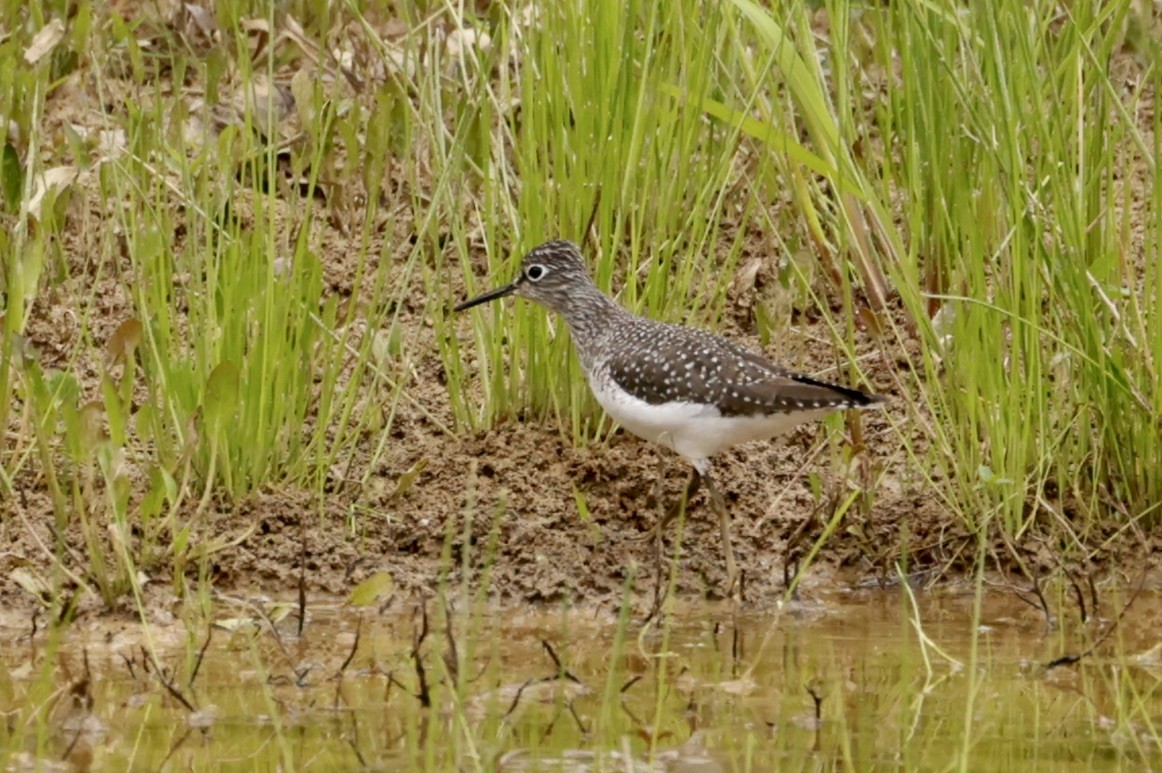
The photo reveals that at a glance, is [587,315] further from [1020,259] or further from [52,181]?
[52,181]

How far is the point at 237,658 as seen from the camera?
5.36m

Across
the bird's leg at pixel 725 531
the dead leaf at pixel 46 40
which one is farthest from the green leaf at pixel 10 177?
the bird's leg at pixel 725 531

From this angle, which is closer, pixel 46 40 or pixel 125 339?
pixel 125 339

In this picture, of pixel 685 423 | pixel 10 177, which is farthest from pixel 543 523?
pixel 10 177

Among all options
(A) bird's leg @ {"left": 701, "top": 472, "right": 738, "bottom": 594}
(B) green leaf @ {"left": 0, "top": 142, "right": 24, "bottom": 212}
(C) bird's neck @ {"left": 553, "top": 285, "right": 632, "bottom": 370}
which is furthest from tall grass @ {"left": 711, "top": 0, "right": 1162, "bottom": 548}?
(B) green leaf @ {"left": 0, "top": 142, "right": 24, "bottom": 212}

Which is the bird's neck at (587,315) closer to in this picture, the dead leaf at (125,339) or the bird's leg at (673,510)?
the bird's leg at (673,510)

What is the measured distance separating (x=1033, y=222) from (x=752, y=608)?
58.3 inches

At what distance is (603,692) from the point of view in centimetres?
507

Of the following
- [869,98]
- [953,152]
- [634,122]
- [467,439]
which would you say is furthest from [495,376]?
[869,98]

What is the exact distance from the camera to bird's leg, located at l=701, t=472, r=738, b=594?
6242mm

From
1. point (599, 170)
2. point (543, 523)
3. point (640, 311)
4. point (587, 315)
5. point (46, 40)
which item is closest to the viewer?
point (543, 523)

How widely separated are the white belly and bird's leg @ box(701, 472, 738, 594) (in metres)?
0.09

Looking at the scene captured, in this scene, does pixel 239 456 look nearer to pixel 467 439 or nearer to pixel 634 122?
pixel 467 439

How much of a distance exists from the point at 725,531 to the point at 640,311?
4.04ft
